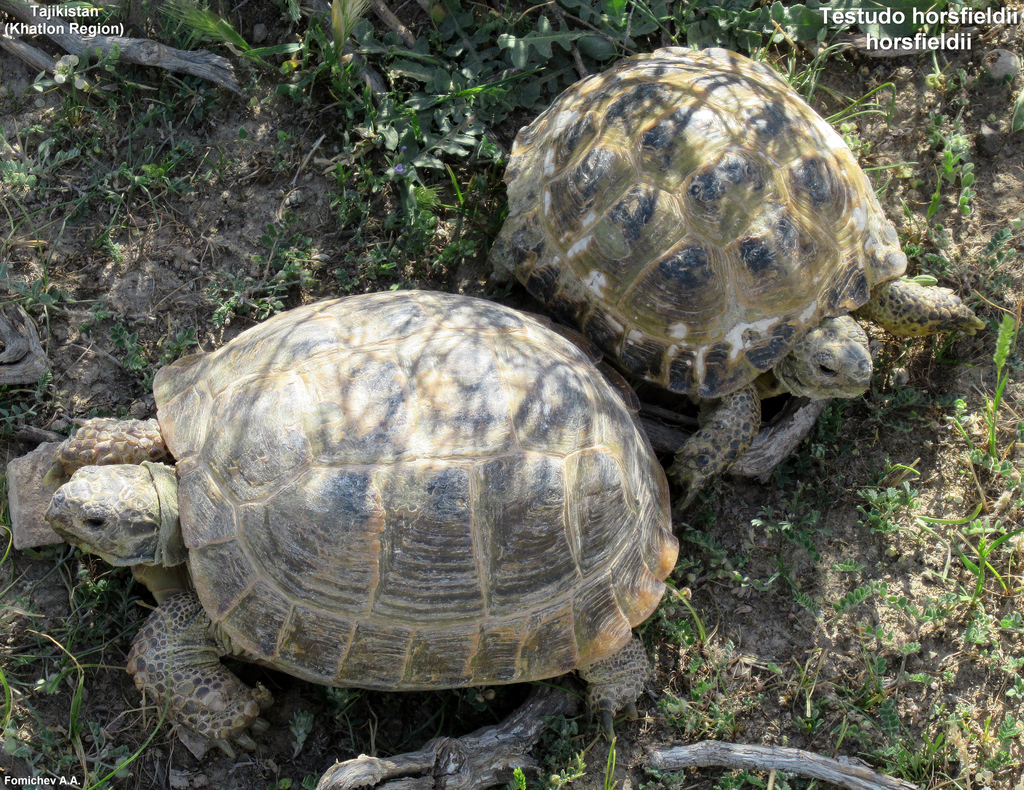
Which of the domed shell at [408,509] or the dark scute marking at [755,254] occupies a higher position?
the dark scute marking at [755,254]

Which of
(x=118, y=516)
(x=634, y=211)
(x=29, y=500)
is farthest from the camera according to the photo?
(x=634, y=211)

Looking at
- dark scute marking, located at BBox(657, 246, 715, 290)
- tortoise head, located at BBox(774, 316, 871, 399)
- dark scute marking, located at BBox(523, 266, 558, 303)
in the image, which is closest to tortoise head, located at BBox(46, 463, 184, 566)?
dark scute marking, located at BBox(523, 266, 558, 303)

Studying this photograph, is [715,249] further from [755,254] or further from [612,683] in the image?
[612,683]

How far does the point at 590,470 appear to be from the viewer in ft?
9.78

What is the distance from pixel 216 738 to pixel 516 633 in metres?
1.27

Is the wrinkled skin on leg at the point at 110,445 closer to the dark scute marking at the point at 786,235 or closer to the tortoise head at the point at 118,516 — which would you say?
the tortoise head at the point at 118,516

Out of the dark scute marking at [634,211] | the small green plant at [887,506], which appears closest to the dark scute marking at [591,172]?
the dark scute marking at [634,211]

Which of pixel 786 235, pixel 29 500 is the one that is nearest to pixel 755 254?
pixel 786 235

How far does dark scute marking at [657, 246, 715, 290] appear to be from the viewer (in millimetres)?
3387

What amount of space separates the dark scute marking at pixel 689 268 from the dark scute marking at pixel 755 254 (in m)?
0.15

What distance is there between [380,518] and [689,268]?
5.55ft

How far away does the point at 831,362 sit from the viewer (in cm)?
341

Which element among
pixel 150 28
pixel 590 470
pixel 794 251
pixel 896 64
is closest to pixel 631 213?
pixel 794 251

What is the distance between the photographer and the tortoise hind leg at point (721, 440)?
354 centimetres
